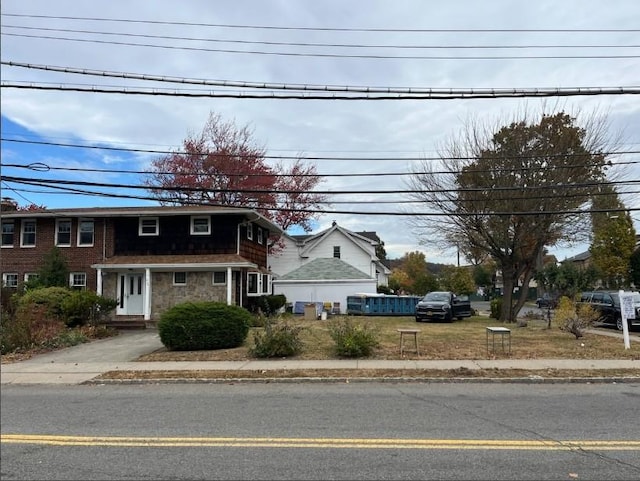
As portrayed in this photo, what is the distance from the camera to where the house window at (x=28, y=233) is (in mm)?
26391

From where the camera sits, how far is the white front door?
2542 cm

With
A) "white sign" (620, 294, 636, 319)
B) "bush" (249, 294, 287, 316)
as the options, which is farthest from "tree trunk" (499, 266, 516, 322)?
"bush" (249, 294, 287, 316)

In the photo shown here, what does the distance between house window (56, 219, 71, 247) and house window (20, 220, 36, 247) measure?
129 centimetres

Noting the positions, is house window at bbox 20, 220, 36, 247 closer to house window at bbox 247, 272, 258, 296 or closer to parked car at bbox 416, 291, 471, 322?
house window at bbox 247, 272, 258, 296

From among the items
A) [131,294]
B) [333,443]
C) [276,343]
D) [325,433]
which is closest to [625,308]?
[276,343]

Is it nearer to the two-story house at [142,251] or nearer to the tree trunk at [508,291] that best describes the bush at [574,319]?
the tree trunk at [508,291]

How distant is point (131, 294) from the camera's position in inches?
→ 1009

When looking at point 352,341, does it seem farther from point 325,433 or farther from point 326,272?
point 326,272

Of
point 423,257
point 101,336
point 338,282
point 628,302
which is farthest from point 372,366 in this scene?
point 423,257

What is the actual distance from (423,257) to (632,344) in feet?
201

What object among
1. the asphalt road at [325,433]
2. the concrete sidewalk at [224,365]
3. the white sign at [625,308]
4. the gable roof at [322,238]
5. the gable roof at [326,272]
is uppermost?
the gable roof at [322,238]

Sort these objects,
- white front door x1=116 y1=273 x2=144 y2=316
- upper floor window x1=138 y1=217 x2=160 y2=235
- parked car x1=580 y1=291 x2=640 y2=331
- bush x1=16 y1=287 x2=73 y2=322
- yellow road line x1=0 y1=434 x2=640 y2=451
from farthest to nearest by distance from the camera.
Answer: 1. upper floor window x1=138 y1=217 x2=160 y2=235
2. white front door x1=116 y1=273 x2=144 y2=316
3. parked car x1=580 y1=291 x2=640 y2=331
4. bush x1=16 y1=287 x2=73 y2=322
5. yellow road line x1=0 y1=434 x2=640 y2=451

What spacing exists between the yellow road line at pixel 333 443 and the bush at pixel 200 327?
27.5ft

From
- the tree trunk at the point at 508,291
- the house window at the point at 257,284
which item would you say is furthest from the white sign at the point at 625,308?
the house window at the point at 257,284
